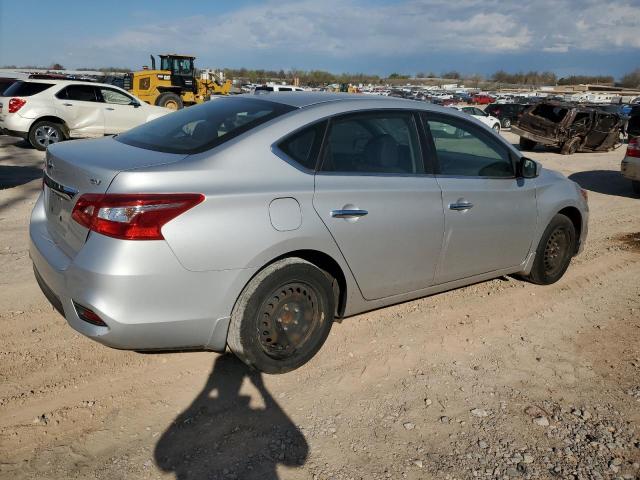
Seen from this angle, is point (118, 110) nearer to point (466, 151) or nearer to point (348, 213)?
point (466, 151)

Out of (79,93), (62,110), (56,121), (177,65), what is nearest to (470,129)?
(62,110)

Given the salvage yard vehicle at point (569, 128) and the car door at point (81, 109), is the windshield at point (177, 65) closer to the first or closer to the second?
the car door at point (81, 109)

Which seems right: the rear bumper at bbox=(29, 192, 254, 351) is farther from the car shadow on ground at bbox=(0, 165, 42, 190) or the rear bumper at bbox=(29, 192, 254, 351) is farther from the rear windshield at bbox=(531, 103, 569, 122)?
the rear windshield at bbox=(531, 103, 569, 122)

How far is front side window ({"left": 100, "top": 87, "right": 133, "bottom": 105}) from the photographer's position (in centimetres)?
1354

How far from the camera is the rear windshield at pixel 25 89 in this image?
12336 mm

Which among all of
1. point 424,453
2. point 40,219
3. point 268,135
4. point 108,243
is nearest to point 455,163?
point 268,135

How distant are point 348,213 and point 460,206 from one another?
3.35ft

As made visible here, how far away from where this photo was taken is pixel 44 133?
1280cm

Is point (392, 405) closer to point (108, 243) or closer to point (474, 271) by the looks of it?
point (474, 271)

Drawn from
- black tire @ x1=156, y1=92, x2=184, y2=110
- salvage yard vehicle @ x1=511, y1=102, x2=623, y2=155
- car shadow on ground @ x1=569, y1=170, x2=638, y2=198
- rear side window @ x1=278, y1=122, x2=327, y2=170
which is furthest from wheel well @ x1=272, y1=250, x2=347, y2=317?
black tire @ x1=156, y1=92, x2=184, y2=110

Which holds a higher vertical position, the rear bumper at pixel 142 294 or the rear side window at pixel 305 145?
the rear side window at pixel 305 145

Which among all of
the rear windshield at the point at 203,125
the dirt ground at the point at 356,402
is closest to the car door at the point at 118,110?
the dirt ground at the point at 356,402

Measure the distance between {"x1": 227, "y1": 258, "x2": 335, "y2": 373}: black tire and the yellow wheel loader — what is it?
72.3 ft

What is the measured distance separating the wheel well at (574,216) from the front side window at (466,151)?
0.99 meters
